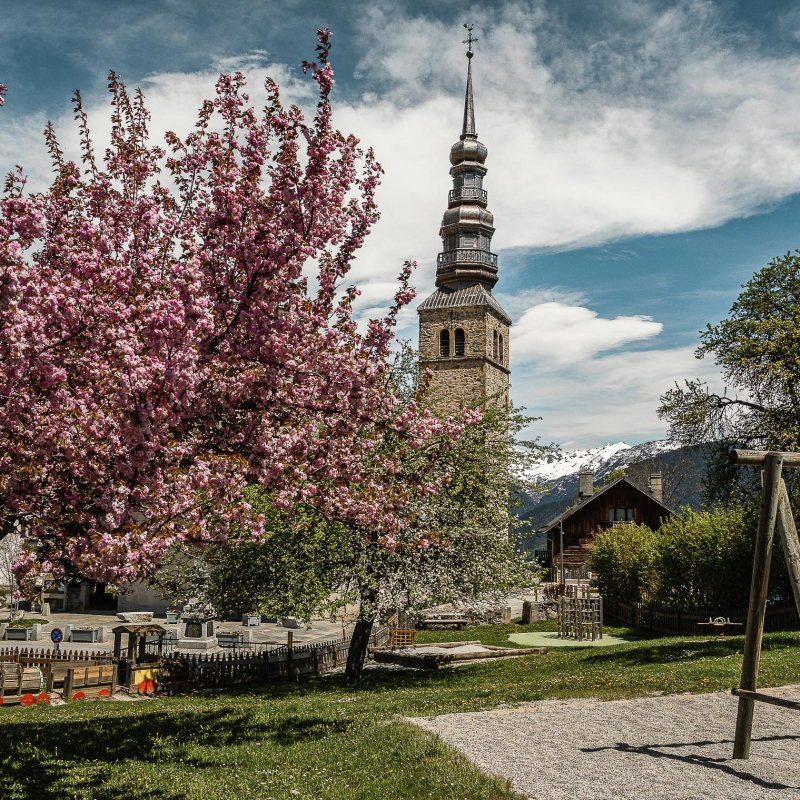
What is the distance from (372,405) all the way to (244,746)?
5.55 m

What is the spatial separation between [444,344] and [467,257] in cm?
988

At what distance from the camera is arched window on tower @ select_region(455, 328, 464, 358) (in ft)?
240

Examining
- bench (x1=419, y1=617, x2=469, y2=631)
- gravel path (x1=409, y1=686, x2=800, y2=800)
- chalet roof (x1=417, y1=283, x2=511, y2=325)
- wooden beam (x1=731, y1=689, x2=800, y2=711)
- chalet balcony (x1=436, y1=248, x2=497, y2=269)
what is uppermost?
chalet balcony (x1=436, y1=248, x2=497, y2=269)

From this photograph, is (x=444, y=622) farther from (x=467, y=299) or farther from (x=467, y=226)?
(x=467, y=226)

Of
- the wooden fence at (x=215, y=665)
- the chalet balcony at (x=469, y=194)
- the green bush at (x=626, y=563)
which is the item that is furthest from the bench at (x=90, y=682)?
the chalet balcony at (x=469, y=194)

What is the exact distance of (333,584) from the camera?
19578 mm

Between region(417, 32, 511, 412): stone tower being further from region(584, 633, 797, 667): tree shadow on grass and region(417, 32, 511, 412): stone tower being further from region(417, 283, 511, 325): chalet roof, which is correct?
region(584, 633, 797, 667): tree shadow on grass

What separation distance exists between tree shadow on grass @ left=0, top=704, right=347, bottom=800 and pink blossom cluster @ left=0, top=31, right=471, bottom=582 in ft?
11.2

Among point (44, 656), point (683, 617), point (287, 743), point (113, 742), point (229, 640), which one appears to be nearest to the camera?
point (287, 743)

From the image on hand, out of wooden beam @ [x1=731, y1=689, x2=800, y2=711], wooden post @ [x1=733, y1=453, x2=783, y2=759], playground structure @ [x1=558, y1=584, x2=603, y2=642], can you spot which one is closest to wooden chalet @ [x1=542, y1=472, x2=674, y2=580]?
playground structure @ [x1=558, y1=584, x2=603, y2=642]

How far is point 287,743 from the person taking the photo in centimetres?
1098

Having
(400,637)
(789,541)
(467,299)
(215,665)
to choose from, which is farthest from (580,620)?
(467,299)

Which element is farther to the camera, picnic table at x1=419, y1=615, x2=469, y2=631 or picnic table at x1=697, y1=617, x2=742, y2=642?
picnic table at x1=419, y1=615, x2=469, y2=631

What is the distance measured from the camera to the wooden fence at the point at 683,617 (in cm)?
2981
